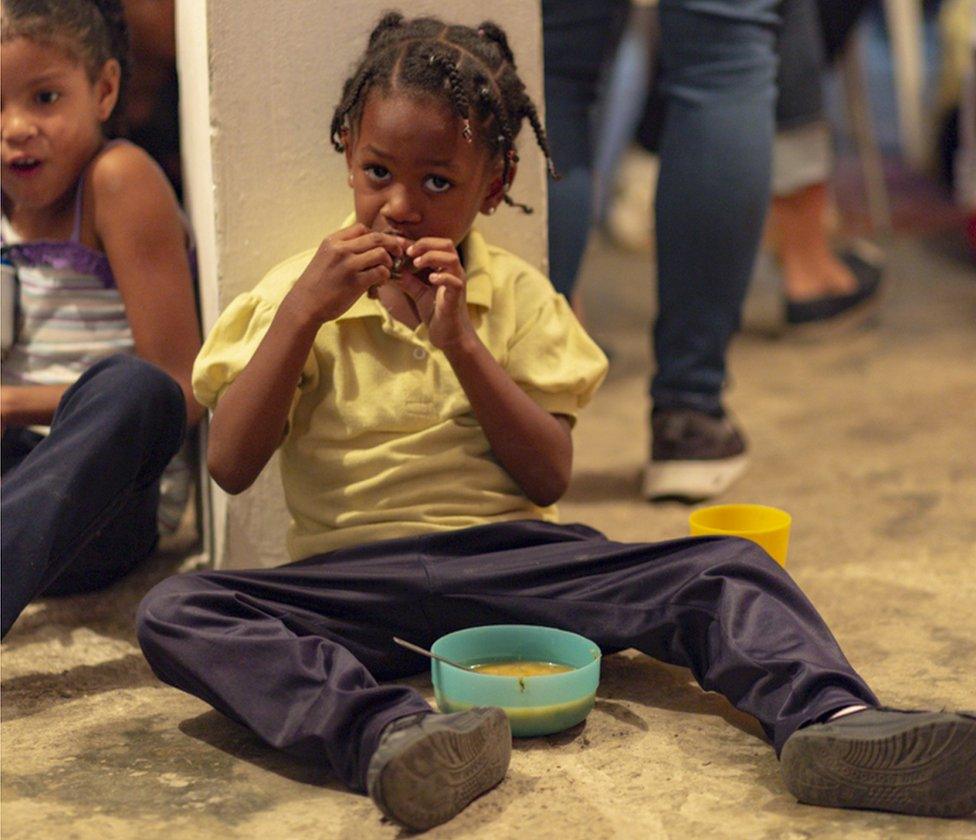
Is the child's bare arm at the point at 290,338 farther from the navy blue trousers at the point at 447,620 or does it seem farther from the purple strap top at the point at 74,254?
the purple strap top at the point at 74,254

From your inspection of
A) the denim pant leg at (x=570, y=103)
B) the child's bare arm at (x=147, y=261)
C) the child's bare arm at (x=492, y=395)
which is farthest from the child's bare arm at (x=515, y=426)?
the denim pant leg at (x=570, y=103)

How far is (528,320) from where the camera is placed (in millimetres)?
1720

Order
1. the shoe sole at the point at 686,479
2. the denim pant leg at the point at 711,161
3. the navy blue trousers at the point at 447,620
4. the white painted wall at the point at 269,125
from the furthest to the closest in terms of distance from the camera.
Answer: the shoe sole at the point at 686,479 → the denim pant leg at the point at 711,161 → the white painted wall at the point at 269,125 → the navy blue trousers at the point at 447,620

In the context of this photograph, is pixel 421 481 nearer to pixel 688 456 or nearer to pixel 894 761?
pixel 894 761

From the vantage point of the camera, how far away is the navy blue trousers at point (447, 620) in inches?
53.9

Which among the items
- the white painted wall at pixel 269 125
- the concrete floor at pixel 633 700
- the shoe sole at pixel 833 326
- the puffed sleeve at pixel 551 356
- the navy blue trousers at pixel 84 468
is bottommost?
the concrete floor at pixel 633 700

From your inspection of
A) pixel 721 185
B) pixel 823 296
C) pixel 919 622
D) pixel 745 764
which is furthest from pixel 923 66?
pixel 745 764

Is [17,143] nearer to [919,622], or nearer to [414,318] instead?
[414,318]

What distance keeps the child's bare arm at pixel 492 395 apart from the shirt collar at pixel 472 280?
4cm

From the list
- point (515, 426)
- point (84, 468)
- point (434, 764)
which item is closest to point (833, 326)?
point (515, 426)

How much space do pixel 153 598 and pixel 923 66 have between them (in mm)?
4903

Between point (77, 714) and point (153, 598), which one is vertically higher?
point (153, 598)

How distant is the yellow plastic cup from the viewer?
180 centimetres

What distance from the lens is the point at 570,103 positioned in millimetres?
2287
